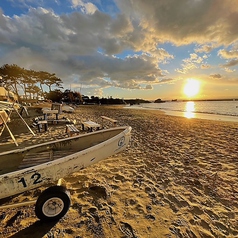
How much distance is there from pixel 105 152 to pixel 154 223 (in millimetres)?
1443

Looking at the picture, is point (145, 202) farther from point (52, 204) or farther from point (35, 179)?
point (35, 179)

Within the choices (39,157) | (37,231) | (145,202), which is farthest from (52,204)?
(145,202)

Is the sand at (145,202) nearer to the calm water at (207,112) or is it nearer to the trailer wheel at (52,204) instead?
the trailer wheel at (52,204)

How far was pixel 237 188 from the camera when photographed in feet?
11.0

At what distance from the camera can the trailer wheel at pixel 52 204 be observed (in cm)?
230

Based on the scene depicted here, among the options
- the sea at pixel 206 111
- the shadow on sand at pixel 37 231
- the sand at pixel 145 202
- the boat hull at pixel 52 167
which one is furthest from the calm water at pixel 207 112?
the shadow on sand at pixel 37 231

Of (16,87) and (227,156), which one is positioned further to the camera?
(16,87)

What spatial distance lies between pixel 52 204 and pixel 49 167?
57 centimetres

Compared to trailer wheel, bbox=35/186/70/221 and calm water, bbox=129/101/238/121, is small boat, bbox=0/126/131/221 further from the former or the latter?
calm water, bbox=129/101/238/121

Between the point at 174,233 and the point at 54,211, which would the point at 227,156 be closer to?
the point at 174,233

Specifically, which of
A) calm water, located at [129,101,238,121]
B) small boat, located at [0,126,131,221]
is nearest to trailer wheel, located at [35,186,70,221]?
small boat, located at [0,126,131,221]

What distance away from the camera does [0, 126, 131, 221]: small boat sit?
2180 mm

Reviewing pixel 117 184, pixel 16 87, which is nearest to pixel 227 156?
pixel 117 184

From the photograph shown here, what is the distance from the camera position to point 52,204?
2363 millimetres
